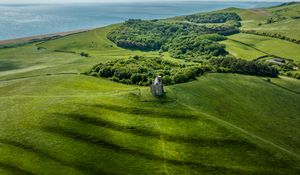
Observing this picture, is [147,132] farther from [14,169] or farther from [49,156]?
[14,169]

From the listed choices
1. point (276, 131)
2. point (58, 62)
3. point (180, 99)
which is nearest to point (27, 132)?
point (180, 99)

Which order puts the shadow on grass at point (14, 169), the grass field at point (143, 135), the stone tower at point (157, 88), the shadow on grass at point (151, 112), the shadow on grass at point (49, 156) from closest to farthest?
the shadow on grass at point (14, 169) < the shadow on grass at point (49, 156) < the grass field at point (143, 135) < the shadow on grass at point (151, 112) < the stone tower at point (157, 88)

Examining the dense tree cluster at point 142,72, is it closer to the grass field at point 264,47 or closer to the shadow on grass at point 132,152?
the shadow on grass at point 132,152

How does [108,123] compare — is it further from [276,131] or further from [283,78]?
[283,78]

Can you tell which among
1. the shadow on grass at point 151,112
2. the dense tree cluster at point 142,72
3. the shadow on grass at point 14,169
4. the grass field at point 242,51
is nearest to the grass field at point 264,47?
the grass field at point 242,51

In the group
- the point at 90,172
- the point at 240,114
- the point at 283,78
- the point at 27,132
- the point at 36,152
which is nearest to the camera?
the point at 90,172

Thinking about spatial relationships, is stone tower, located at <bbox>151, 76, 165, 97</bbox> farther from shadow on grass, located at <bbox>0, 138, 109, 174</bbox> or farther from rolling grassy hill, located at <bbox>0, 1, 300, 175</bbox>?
shadow on grass, located at <bbox>0, 138, 109, 174</bbox>
